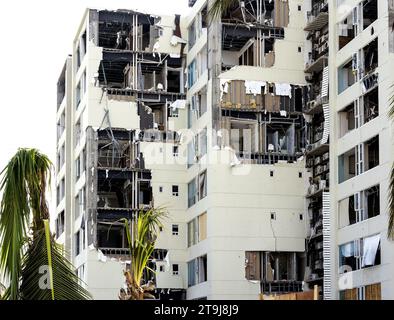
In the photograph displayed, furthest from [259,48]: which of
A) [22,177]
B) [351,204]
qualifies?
[22,177]

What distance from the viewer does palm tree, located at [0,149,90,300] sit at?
12500 millimetres

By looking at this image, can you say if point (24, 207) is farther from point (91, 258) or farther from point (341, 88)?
point (91, 258)

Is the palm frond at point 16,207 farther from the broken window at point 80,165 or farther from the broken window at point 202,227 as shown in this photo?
the broken window at point 80,165

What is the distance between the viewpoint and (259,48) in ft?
215

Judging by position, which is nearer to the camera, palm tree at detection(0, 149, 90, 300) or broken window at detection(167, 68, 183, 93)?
palm tree at detection(0, 149, 90, 300)

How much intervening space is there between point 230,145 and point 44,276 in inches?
2032

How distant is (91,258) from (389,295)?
2442 cm

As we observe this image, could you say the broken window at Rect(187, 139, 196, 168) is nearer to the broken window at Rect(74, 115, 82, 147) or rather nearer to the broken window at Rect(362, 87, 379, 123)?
the broken window at Rect(74, 115, 82, 147)

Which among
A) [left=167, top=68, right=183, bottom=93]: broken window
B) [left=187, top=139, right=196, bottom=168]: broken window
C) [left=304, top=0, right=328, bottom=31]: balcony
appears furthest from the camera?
[left=167, top=68, right=183, bottom=93]: broken window

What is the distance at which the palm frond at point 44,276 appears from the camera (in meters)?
12.5

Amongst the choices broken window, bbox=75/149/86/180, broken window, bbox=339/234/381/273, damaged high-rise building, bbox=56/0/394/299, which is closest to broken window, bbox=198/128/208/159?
damaged high-rise building, bbox=56/0/394/299

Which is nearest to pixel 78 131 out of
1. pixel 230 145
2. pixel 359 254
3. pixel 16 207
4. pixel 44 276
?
pixel 230 145

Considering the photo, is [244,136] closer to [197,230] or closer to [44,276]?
[197,230]

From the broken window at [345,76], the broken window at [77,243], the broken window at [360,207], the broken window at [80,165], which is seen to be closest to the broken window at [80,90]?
the broken window at [80,165]
